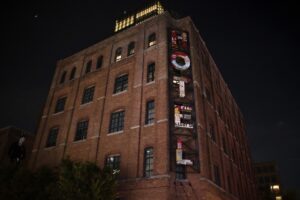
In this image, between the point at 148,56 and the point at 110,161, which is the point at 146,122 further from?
the point at 148,56

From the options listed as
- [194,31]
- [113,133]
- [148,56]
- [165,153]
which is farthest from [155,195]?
[194,31]

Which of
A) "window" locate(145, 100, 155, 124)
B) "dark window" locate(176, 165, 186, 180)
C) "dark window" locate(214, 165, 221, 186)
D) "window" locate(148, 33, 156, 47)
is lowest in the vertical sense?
"dark window" locate(176, 165, 186, 180)

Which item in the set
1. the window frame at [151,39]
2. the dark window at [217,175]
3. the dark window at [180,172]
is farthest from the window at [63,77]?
the dark window at [217,175]

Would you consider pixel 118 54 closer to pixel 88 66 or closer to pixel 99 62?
pixel 99 62

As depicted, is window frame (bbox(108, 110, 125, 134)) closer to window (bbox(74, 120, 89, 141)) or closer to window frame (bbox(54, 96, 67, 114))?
window (bbox(74, 120, 89, 141))

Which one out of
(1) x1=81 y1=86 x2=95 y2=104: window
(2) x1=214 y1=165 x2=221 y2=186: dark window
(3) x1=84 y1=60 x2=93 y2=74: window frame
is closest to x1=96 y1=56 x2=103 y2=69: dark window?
(3) x1=84 y1=60 x2=93 y2=74: window frame

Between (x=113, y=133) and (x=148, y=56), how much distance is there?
331 inches

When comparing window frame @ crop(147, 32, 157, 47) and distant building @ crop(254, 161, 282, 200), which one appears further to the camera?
distant building @ crop(254, 161, 282, 200)

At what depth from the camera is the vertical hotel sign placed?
20.0 metres

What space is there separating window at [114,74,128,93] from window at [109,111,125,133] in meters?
2.86

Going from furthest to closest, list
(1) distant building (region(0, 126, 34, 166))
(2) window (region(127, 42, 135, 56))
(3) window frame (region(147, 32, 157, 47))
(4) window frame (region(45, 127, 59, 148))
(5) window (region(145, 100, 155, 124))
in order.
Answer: (1) distant building (region(0, 126, 34, 166))
(2) window (region(127, 42, 135, 56))
(4) window frame (region(45, 127, 59, 148))
(3) window frame (region(147, 32, 157, 47))
(5) window (region(145, 100, 155, 124))

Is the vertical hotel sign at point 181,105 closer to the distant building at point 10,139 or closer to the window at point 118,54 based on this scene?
the window at point 118,54

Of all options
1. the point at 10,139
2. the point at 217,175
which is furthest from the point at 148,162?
the point at 10,139

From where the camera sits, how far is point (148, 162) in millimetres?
20609
